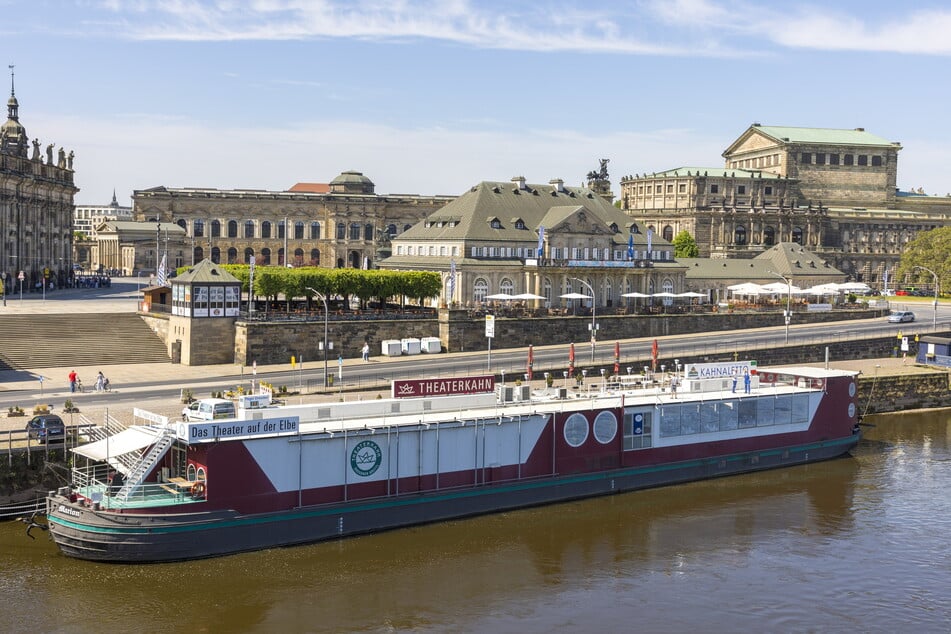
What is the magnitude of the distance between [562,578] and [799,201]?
436 ft

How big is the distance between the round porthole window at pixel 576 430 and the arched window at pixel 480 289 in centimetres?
4604

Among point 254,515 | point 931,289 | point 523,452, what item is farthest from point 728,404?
point 931,289

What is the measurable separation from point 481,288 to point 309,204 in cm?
7614

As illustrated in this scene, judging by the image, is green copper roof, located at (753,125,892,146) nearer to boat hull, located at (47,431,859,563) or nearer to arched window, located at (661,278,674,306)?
arched window, located at (661,278,674,306)

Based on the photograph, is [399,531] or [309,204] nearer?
[399,531]

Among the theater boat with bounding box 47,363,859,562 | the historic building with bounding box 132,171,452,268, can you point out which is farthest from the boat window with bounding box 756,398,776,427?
the historic building with bounding box 132,171,452,268

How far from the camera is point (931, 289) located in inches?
5620

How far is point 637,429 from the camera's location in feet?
170

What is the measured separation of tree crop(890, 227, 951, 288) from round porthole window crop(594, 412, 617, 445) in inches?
3993

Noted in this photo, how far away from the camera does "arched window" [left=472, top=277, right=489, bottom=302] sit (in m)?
95.7

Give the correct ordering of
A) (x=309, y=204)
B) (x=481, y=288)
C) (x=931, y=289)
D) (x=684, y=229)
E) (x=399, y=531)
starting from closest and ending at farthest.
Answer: (x=399, y=531) < (x=481, y=288) < (x=931, y=289) < (x=684, y=229) < (x=309, y=204)

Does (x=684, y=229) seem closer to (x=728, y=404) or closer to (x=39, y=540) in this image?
(x=728, y=404)

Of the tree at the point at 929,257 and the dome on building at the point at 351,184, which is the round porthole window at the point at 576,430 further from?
the dome on building at the point at 351,184

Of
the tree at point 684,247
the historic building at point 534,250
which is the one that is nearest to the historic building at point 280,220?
the tree at point 684,247
